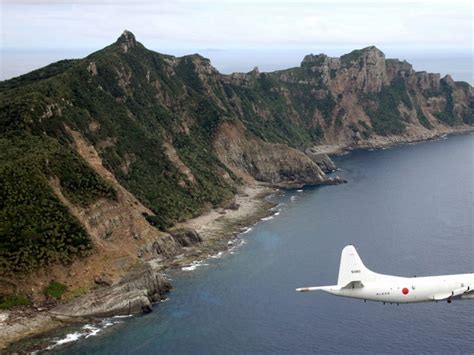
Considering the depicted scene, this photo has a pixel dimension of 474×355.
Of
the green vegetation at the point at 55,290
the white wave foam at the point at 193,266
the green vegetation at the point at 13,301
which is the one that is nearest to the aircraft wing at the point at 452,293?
the white wave foam at the point at 193,266

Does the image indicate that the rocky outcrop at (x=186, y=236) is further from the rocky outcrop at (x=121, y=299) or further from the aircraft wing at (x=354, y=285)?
the aircraft wing at (x=354, y=285)

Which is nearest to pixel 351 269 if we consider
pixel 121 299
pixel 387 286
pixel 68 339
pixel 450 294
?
pixel 387 286

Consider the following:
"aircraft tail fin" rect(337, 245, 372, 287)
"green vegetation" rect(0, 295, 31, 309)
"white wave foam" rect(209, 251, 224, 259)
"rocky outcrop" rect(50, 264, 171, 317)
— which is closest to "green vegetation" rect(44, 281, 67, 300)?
"rocky outcrop" rect(50, 264, 171, 317)

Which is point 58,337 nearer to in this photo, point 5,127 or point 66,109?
point 5,127

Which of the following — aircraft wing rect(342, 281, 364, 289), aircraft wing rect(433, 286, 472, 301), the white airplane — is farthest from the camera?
aircraft wing rect(433, 286, 472, 301)

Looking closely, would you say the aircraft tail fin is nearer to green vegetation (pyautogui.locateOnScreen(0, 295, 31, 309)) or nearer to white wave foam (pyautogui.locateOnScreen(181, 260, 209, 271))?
white wave foam (pyautogui.locateOnScreen(181, 260, 209, 271))

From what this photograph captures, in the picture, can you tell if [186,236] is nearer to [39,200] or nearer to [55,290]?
[39,200]
